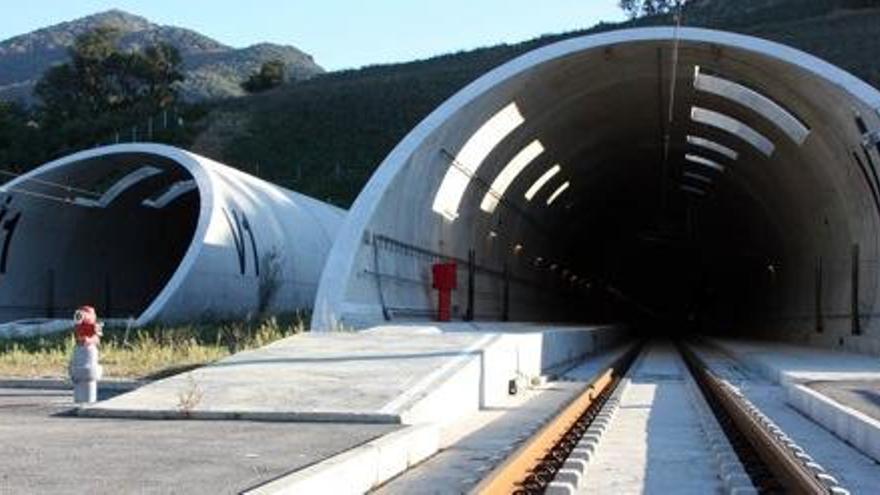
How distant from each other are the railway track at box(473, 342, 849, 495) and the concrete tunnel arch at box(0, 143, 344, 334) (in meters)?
11.3

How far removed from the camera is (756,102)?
27.8 metres

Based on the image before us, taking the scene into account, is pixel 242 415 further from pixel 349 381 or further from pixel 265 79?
pixel 265 79

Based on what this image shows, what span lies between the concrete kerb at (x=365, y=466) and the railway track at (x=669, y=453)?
778 mm

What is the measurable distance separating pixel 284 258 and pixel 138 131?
57.0 metres

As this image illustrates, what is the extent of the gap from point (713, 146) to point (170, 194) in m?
16.0

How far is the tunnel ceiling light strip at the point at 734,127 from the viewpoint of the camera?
3135 centimetres

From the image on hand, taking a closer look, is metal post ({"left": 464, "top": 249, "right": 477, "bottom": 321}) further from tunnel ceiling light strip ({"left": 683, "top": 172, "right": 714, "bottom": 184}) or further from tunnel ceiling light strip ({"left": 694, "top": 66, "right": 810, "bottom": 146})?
tunnel ceiling light strip ({"left": 683, "top": 172, "right": 714, "bottom": 184})

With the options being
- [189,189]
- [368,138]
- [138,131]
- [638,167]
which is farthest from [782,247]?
[138,131]

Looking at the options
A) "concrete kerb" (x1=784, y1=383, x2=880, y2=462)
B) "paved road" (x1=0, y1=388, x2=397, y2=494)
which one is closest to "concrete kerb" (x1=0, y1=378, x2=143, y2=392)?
"paved road" (x1=0, y1=388, x2=397, y2=494)

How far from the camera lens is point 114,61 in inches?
4397

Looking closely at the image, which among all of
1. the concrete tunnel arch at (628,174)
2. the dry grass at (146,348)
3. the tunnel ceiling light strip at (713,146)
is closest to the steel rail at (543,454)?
the dry grass at (146,348)

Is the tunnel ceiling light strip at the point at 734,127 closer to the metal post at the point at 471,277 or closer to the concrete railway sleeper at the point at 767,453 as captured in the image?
the metal post at the point at 471,277

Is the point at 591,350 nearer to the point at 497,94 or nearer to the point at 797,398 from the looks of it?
the point at 497,94

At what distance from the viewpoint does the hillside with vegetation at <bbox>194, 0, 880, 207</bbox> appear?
77.6 meters
